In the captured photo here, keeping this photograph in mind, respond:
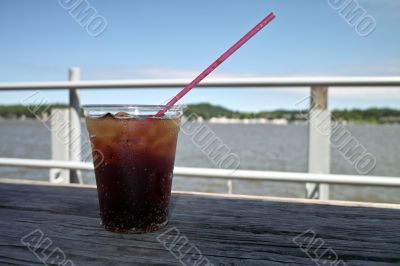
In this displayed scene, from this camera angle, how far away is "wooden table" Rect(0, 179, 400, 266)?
61 cm

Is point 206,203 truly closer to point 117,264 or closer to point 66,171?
point 117,264

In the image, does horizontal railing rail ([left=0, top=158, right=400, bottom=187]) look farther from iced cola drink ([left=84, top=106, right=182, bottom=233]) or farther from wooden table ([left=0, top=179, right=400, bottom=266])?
iced cola drink ([left=84, top=106, right=182, bottom=233])

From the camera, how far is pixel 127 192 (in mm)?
786

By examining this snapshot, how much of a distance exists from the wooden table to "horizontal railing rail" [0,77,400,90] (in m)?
1.10

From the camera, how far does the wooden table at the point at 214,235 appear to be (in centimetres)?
61

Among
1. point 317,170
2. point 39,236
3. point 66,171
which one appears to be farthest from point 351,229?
point 66,171

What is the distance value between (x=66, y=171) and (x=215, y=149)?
1.06m

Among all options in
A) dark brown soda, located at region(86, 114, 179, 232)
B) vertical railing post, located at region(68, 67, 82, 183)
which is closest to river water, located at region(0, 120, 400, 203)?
vertical railing post, located at region(68, 67, 82, 183)

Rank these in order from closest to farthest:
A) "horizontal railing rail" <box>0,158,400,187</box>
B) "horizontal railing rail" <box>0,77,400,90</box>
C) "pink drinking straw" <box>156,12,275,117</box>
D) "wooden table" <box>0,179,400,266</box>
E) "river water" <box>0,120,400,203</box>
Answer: "wooden table" <box>0,179,400,266</box>, "pink drinking straw" <box>156,12,275,117</box>, "horizontal railing rail" <box>0,158,400,187</box>, "horizontal railing rail" <box>0,77,400,90</box>, "river water" <box>0,120,400,203</box>

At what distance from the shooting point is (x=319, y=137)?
2002 millimetres

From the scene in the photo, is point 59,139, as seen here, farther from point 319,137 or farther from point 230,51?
point 230,51

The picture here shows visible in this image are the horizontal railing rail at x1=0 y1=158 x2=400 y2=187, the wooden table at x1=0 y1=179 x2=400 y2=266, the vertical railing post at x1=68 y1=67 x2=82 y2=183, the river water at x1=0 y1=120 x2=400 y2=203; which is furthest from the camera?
the river water at x1=0 y1=120 x2=400 y2=203

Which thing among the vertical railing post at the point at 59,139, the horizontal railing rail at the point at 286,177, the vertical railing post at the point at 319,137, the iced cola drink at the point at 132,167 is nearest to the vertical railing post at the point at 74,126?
the vertical railing post at the point at 59,139

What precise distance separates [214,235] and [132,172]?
8.5 inches
